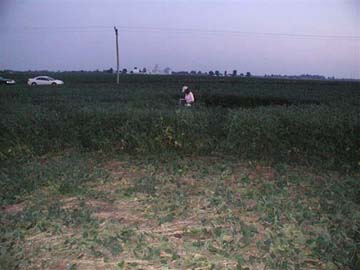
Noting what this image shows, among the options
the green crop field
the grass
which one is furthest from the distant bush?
the grass

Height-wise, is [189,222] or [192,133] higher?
[192,133]

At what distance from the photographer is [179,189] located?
7.13 metres

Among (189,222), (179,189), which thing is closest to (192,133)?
(179,189)

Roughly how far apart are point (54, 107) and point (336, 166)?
880 cm

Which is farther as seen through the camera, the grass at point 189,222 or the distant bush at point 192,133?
the distant bush at point 192,133

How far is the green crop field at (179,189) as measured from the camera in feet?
14.9

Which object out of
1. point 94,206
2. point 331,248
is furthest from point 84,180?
point 331,248

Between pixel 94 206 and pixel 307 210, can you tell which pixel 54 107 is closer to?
pixel 94 206

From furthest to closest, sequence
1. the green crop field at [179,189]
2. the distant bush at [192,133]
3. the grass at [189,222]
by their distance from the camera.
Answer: the distant bush at [192,133], the green crop field at [179,189], the grass at [189,222]

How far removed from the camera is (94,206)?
246 inches

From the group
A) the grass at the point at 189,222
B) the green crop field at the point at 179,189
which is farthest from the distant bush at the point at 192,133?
the grass at the point at 189,222

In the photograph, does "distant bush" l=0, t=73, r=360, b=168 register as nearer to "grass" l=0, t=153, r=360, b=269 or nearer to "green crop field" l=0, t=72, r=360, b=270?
"green crop field" l=0, t=72, r=360, b=270

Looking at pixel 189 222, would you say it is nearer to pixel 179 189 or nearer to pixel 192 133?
pixel 179 189

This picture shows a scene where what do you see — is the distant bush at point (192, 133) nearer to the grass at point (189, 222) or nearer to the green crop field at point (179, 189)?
the green crop field at point (179, 189)
